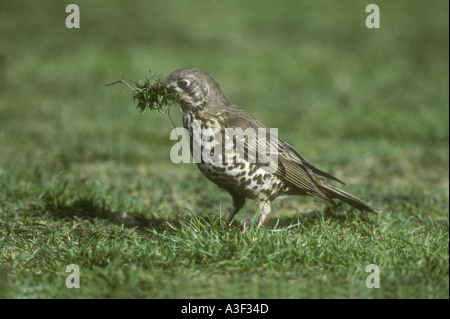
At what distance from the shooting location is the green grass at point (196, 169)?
4289 mm

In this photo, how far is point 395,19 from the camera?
634 inches

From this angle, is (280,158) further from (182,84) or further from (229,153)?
(182,84)

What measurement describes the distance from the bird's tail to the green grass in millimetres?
105

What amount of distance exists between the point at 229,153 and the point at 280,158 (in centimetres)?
62

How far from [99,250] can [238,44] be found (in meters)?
10.6

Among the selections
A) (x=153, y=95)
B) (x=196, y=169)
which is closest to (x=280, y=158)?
(x=153, y=95)

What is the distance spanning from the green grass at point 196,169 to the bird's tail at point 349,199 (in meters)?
0.10

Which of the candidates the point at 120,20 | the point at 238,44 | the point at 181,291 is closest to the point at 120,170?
the point at 181,291

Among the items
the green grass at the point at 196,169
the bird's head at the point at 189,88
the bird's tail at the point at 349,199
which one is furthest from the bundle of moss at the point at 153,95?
the bird's tail at the point at 349,199

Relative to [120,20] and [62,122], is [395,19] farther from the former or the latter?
[62,122]

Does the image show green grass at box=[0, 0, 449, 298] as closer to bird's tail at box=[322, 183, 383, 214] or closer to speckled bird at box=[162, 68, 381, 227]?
bird's tail at box=[322, 183, 383, 214]

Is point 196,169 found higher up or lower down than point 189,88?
lower down

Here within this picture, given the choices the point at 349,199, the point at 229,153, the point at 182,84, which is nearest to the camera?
the point at 229,153

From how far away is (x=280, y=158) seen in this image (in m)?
5.45
